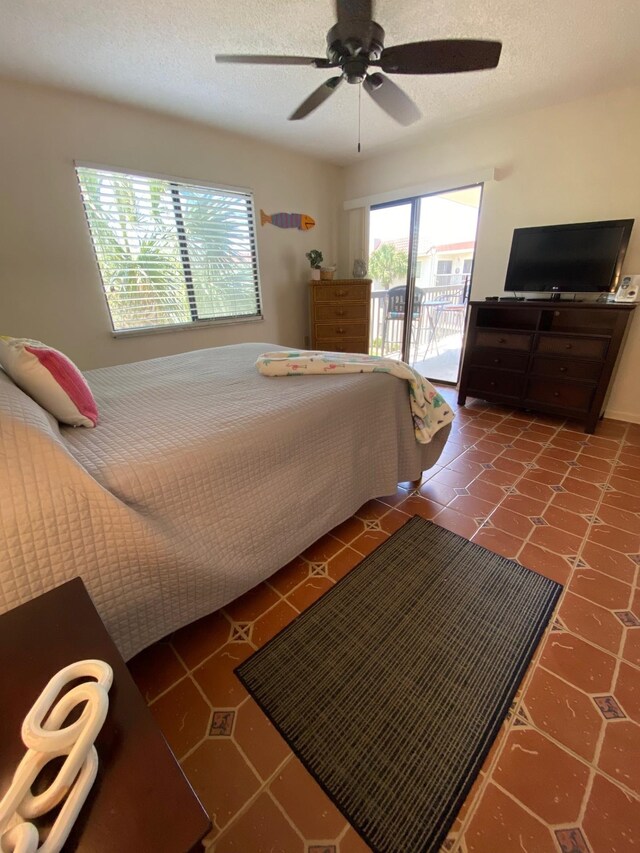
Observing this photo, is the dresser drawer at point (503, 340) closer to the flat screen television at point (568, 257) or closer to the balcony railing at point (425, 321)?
the flat screen television at point (568, 257)

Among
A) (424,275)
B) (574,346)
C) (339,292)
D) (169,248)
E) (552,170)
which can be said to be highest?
(552,170)

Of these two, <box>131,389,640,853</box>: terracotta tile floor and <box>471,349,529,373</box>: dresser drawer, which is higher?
<box>471,349,529,373</box>: dresser drawer

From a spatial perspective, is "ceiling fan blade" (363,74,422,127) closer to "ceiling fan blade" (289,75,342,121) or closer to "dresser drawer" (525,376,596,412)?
"ceiling fan blade" (289,75,342,121)

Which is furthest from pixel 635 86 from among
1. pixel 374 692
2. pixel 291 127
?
pixel 374 692

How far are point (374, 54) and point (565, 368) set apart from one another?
7.74 ft

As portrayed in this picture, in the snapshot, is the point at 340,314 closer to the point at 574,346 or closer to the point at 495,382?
the point at 495,382

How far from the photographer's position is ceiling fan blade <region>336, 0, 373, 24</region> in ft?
4.40

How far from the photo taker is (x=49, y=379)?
44.2 inches

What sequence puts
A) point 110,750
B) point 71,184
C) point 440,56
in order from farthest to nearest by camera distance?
1. point 71,184
2. point 440,56
3. point 110,750

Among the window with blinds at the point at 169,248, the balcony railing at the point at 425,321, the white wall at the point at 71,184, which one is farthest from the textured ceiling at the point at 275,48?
the balcony railing at the point at 425,321

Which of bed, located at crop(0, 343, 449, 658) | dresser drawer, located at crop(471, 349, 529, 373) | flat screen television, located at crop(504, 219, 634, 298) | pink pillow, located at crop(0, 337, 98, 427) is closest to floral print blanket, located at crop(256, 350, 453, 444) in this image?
bed, located at crop(0, 343, 449, 658)

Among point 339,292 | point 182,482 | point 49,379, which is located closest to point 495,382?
point 339,292

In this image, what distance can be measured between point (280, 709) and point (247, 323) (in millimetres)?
3251

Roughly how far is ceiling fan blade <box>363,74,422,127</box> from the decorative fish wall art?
1.74m
